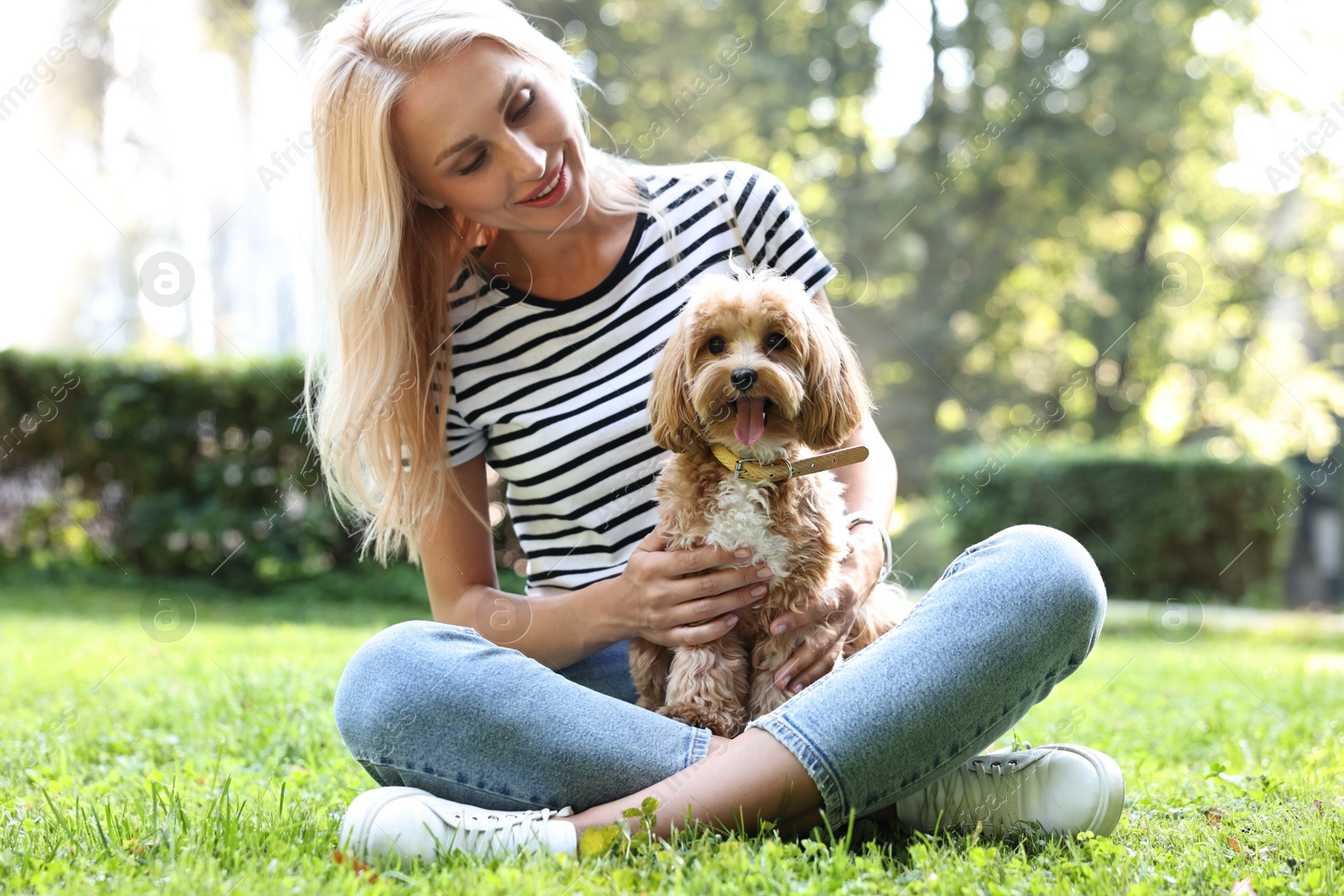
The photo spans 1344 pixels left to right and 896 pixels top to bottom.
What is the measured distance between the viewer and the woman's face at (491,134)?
2.65 meters

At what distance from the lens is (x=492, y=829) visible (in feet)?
6.90

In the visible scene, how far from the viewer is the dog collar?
2.47 m

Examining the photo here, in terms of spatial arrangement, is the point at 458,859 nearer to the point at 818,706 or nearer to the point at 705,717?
the point at 705,717

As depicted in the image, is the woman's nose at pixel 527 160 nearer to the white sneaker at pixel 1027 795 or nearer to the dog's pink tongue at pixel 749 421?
the dog's pink tongue at pixel 749 421

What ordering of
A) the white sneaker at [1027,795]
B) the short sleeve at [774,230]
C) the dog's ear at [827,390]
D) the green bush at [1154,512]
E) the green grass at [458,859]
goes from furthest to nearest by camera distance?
the green bush at [1154,512] < the short sleeve at [774,230] < the dog's ear at [827,390] < the white sneaker at [1027,795] < the green grass at [458,859]

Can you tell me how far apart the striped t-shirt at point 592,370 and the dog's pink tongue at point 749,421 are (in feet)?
1.13

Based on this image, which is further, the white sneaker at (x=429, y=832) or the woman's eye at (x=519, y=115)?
the woman's eye at (x=519, y=115)

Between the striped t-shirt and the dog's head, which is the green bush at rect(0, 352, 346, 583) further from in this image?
the dog's head

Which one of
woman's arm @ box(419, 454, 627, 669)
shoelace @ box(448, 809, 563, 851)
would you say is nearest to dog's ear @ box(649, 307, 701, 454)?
woman's arm @ box(419, 454, 627, 669)

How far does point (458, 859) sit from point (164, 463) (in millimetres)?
7867

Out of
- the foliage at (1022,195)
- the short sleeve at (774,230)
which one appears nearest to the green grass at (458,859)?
the short sleeve at (774,230)

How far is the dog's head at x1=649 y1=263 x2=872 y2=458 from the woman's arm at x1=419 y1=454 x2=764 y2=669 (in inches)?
11.0

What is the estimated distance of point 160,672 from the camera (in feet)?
16.1

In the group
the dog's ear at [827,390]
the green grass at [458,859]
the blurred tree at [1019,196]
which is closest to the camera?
the green grass at [458,859]
